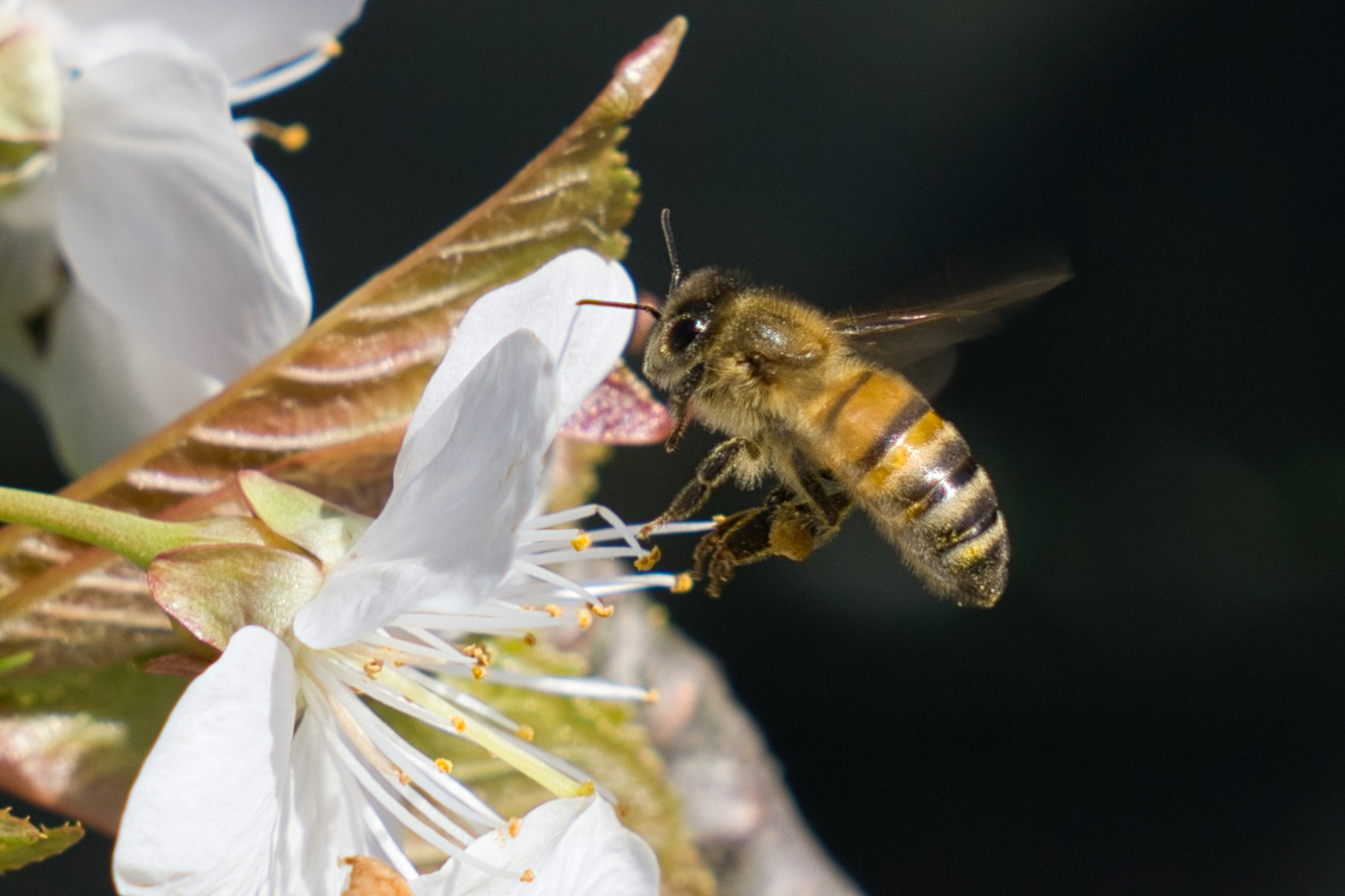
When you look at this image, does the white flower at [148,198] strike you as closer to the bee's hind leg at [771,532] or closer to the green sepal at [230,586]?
the green sepal at [230,586]

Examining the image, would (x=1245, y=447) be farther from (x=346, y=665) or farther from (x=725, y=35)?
(x=346, y=665)

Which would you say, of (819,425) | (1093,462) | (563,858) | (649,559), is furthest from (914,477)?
(1093,462)

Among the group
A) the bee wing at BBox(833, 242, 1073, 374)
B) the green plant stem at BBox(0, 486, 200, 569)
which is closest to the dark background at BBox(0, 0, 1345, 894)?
the bee wing at BBox(833, 242, 1073, 374)

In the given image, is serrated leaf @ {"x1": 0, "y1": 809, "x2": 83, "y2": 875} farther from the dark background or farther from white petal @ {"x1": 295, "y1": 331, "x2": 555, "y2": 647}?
the dark background

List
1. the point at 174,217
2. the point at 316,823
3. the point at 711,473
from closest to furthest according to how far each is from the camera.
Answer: the point at 316,823 → the point at 174,217 → the point at 711,473

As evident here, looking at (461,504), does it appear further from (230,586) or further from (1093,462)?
(1093,462)

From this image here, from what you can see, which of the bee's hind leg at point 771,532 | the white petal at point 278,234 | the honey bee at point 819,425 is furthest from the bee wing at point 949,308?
the white petal at point 278,234

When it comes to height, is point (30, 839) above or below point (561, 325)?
below
